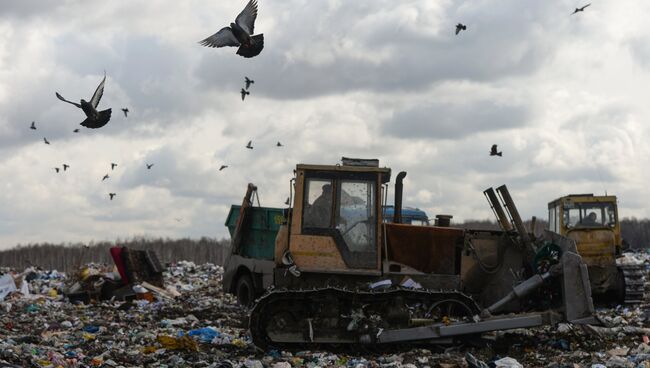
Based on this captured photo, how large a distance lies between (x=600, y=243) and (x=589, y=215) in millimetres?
1560

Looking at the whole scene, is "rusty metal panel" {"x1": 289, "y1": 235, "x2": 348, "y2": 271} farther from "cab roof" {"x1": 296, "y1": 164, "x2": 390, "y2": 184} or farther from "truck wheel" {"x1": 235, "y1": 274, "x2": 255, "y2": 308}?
"truck wheel" {"x1": 235, "y1": 274, "x2": 255, "y2": 308}

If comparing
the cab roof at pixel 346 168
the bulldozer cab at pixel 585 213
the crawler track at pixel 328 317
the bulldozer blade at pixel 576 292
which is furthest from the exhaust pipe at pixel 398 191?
the bulldozer cab at pixel 585 213

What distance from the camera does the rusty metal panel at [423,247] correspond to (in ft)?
34.5

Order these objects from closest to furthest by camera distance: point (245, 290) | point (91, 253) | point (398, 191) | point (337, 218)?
point (337, 218)
point (398, 191)
point (245, 290)
point (91, 253)

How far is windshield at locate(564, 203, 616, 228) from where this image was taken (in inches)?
625

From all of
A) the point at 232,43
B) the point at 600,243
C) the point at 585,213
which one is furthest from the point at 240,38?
the point at 585,213

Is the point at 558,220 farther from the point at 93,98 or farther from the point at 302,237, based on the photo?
the point at 93,98

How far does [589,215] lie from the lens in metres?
16.1

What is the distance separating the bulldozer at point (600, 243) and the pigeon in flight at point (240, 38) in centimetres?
735

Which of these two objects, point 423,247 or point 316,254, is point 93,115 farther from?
point 423,247

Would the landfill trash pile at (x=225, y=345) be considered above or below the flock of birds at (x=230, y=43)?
below

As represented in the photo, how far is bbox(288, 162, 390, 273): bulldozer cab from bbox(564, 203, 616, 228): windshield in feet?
21.6

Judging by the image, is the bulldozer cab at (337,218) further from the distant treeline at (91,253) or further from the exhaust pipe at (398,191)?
the distant treeline at (91,253)

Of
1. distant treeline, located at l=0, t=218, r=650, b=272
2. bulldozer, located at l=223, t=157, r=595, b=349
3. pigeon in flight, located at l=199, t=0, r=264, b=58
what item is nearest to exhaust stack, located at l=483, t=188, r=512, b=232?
bulldozer, located at l=223, t=157, r=595, b=349
